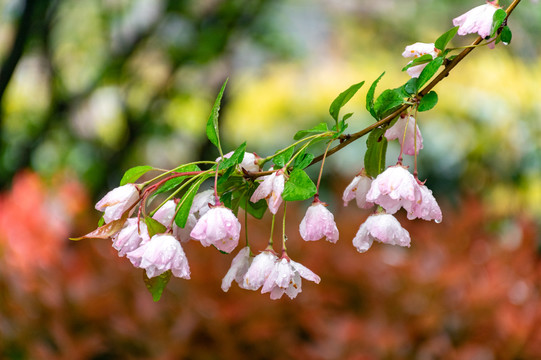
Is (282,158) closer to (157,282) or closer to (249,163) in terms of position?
(249,163)

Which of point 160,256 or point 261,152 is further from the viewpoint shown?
point 261,152

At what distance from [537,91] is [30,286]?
10.8 feet

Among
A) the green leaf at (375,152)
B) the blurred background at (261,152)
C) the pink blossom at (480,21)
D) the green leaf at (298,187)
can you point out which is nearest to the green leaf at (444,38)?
the pink blossom at (480,21)

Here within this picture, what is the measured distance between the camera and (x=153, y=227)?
63 centimetres

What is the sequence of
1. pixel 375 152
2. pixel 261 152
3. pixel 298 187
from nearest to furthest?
pixel 298 187, pixel 375 152, pixel 261 152

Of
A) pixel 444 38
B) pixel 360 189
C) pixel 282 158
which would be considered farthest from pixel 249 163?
pixel 444 38

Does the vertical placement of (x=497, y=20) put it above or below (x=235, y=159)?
above

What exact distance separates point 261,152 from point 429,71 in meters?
4.22

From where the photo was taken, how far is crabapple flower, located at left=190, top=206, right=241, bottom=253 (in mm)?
599

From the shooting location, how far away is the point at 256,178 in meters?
0.66

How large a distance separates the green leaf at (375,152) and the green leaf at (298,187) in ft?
0.39

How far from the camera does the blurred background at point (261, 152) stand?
6.38 feet

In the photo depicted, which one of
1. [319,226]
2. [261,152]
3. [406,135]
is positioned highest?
[406,135]

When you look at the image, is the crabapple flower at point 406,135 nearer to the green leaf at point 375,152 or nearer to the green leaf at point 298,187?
the green leaf at point 375,152
